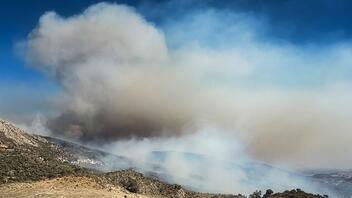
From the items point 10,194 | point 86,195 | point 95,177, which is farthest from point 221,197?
point 10,194

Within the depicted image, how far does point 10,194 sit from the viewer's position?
10894cm

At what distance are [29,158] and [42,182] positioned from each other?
31677 millimetres

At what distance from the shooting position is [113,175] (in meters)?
139

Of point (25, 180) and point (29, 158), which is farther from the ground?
point (29, 158)

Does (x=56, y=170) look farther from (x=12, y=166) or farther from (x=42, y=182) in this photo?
(x=42, y=182)

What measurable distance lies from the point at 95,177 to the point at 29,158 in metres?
30.4

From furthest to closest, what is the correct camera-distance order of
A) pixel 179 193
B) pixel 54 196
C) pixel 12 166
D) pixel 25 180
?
pixel 179 193 → pixel 12 166 → pixel 25 180 → pixel 54 196

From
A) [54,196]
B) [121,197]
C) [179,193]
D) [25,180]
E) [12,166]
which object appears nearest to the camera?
[54,196]

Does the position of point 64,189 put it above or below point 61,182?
below

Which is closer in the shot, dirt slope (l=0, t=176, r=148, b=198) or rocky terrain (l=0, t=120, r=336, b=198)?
dirt slope (l=0, t=176, r=148, b=198)

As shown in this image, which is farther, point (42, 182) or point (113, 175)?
point (113, 175)

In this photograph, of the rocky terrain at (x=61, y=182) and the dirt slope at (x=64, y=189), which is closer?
the dirt slope at (x=64, y=189)

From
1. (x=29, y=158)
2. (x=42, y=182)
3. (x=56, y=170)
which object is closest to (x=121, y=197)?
(x=42, y=182)

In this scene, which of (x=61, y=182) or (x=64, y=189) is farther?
(x=61, y=182)
